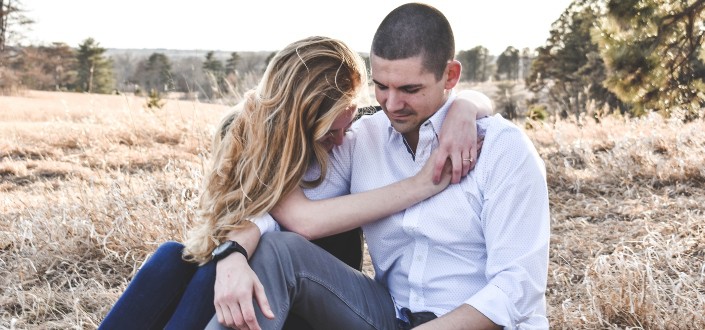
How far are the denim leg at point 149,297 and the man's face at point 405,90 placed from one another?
87 cm

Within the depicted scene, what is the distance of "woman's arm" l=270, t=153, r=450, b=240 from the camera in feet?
7.47

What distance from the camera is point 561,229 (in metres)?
4.49

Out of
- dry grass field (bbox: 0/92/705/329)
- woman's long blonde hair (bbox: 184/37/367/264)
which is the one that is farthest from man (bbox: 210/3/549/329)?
dry grass field (bbox: 0/92/705/329)

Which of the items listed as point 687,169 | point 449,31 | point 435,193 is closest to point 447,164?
point 435,193

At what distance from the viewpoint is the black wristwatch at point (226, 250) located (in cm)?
217

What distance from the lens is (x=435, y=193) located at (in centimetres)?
227

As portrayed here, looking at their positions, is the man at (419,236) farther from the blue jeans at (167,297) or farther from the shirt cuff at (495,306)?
the blue jeans at (167,297)

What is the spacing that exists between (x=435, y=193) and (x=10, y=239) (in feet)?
9.61

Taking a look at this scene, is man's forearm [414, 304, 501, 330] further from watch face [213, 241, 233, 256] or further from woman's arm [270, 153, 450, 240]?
watch face [213, 241, 233, 256]

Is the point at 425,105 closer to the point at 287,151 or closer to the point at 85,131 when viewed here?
the point at 287,151

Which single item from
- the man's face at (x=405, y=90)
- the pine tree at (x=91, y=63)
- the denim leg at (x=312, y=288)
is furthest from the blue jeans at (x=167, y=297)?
the pine tree at (x=91, y=63)

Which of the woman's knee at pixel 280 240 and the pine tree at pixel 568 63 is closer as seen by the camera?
the woman's knee at pixel 280 240

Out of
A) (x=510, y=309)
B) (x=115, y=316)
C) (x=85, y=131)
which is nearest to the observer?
(x=510, y=309)

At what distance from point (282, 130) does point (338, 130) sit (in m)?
0.22
